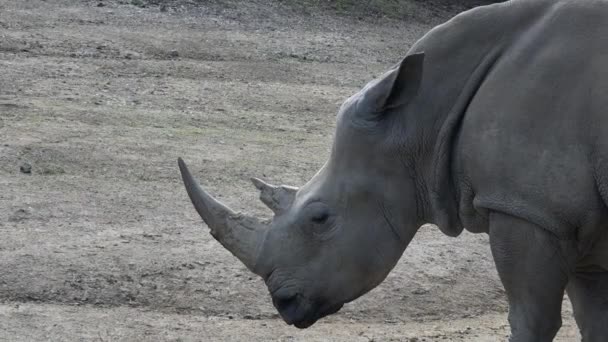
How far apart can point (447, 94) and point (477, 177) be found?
0.39 meters

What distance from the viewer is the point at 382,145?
4832 millimetres

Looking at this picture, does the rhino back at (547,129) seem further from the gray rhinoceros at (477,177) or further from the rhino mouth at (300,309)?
the rhino mouth at (300,309)

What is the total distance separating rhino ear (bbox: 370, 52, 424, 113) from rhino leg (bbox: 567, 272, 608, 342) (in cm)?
105

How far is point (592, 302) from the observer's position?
506cm

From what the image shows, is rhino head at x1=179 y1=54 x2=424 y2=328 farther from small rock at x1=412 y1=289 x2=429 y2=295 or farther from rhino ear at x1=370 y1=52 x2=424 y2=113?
small rock at x1=412 y1=289 x2=429 y2=295

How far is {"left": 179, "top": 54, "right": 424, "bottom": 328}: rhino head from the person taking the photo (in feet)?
15.9

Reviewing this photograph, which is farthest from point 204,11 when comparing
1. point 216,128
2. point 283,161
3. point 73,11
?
point 283,161

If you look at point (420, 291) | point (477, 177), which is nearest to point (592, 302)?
point (477, 177)

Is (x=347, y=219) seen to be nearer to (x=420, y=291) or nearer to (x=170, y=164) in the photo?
(x=420, y=291)

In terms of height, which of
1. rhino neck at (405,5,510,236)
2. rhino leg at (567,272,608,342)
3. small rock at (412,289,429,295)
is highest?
rhino neck at (405,5,510,236)

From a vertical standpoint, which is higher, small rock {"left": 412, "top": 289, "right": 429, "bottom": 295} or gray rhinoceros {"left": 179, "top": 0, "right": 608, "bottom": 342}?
gray rhinoceros {"left": 179, "top": 0, "right": 608, "bottom": 342}

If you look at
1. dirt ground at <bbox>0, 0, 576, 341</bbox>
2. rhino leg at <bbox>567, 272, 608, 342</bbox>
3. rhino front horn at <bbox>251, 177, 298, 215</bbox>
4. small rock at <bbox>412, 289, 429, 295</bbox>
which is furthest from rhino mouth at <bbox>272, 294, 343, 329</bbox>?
small rock at <bbox>412, 289, 429, 295</bbox>

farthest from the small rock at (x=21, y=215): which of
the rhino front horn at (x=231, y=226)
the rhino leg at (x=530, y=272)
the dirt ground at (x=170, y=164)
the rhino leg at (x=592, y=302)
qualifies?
the rhino leg at (x=530, y=272)

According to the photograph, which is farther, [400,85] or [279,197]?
[279,197]
